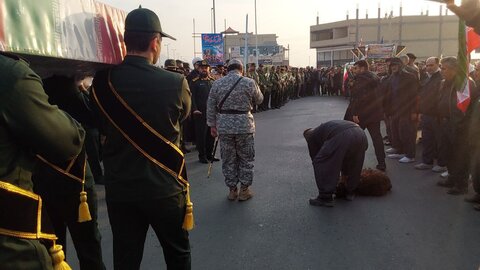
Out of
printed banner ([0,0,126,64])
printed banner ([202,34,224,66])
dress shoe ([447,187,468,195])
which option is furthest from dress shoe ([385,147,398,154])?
printed banner ([202,34,224,66])

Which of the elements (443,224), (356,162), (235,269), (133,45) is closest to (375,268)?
(235,269)

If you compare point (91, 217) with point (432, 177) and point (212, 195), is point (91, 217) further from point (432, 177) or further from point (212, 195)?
point (432, 177)

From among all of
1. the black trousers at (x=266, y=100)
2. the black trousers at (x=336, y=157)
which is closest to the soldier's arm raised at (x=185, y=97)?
the black trousers at (x=336, y=157)

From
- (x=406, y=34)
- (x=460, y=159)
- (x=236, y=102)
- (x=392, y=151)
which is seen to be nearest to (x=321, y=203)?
(x=236, y=102)

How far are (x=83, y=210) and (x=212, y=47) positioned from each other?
1898cm

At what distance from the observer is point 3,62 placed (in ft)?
5.29

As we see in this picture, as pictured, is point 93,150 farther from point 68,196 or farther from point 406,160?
point 406,160

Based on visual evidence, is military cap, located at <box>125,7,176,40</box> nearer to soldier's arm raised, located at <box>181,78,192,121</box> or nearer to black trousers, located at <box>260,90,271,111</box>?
soldier's arm raised, located at <box>181,78,192,121</box>

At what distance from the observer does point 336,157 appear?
549 cm

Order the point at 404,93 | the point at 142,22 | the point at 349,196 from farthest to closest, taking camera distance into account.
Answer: the point at 404,93 → the point at 349,196 → the point at 142,22

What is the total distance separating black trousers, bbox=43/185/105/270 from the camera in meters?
2.84

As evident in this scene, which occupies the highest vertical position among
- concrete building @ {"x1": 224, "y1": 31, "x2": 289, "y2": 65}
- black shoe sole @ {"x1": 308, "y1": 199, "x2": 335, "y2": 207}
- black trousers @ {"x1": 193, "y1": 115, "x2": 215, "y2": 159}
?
concrete building @ {"x1": 224, "y1": 31, "x2": 289, "y2": 65}

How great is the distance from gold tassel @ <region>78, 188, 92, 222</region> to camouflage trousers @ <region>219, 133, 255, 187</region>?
10.1 feet

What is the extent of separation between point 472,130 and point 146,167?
16.2 ft
